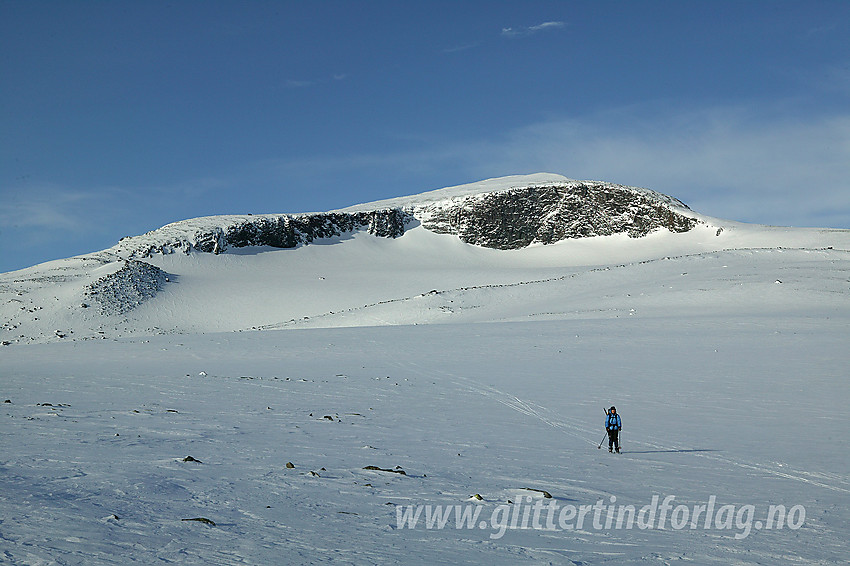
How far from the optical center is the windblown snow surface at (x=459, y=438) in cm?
662

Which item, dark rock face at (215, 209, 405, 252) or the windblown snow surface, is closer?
the windblown snow surface

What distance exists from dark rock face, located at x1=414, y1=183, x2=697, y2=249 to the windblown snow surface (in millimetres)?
45880

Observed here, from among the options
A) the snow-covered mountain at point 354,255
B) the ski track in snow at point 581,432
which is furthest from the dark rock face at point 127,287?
the ski track in snow at point 581,432

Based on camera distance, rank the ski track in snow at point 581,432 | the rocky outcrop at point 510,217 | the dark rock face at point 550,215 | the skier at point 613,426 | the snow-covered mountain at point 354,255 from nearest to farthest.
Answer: the ski track in snow at point 581,432 → the skier at point 613,426 → the snow-covered mountain at point 354,255 → the rocky outcrop at point 510,217 → the dark rock face at point 550,215

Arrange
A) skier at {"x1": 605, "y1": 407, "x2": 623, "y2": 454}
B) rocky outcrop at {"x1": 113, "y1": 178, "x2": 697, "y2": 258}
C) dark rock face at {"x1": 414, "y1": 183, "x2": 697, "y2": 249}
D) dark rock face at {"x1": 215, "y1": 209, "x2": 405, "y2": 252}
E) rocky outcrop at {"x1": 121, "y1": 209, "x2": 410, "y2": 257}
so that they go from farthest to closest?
dark rock face at {"x1": 414, "y1": 183, "x2": 697, "y2": 249} → rocky outcrop at {"x1": 113, "y1": 178, "x2": 697, "y2": 258} → dark rock face at {"x1": 215, "y1": 209, "x2": 405, "y2": 252} → rocky outcrop at {"x1": 121, "y1": 209, "x2": 410, "y2": 257} → skier at {"x1": 605, "y1": 407, "x2": 623, "y2": 454}

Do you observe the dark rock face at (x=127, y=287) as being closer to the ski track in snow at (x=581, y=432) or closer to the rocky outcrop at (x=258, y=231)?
the rocky outcrop at (x=258, y=231)

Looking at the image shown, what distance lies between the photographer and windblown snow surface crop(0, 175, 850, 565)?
6.62 m

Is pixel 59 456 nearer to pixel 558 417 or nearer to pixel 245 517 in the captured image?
pixel 245 517

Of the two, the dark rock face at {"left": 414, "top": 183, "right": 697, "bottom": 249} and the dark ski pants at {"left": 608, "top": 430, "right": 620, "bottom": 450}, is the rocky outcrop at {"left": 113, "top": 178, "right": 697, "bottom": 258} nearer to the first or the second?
the dark rock face at {"left": 414, "top": 183, "right": 697, "bottom": 249}

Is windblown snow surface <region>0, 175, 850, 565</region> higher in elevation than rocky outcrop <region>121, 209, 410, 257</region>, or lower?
lower

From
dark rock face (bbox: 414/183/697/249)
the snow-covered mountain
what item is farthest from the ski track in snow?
dark rock face (bbox: 414/183/697/249)

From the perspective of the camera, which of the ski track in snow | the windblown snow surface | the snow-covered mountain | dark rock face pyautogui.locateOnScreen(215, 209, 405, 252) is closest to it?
the windblown snow surface

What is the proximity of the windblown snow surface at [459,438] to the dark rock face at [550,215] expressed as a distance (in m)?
45.9

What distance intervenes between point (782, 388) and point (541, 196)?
73792 mm
